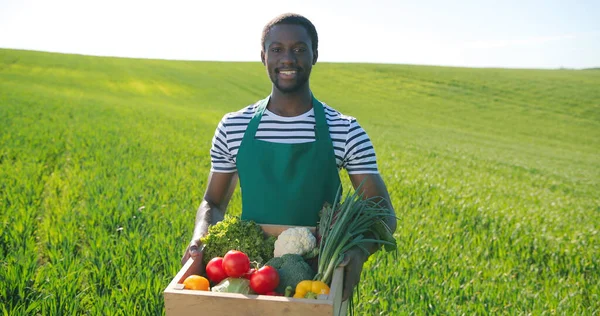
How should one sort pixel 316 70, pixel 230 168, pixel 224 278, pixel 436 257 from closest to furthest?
1. pixel 224 278
2. pixel 230 168
3. pixel 436 257
4. pixel 316 70

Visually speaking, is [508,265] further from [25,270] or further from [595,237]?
[25,270]

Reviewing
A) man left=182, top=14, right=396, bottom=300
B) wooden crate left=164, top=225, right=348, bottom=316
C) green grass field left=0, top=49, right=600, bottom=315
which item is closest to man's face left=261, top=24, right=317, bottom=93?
man left=182, top=14, right=396, bottom=300

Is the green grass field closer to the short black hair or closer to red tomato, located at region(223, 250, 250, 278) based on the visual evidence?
red tomato, located at region(223, 250, 250, 278)

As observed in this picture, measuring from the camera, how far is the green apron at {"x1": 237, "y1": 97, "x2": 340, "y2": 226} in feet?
8.58

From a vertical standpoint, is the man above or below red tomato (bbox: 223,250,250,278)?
above

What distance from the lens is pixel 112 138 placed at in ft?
46.6

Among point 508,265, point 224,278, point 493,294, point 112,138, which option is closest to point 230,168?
point 224,278

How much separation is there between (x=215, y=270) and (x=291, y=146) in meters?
0.76

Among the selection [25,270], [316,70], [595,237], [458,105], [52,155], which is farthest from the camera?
[316,70]

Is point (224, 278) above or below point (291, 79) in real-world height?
below

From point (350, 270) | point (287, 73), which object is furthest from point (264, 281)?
point (287, 73)

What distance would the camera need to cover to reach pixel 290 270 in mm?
2141

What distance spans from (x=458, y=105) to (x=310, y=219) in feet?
146

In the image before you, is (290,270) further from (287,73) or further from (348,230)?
(287,73)
